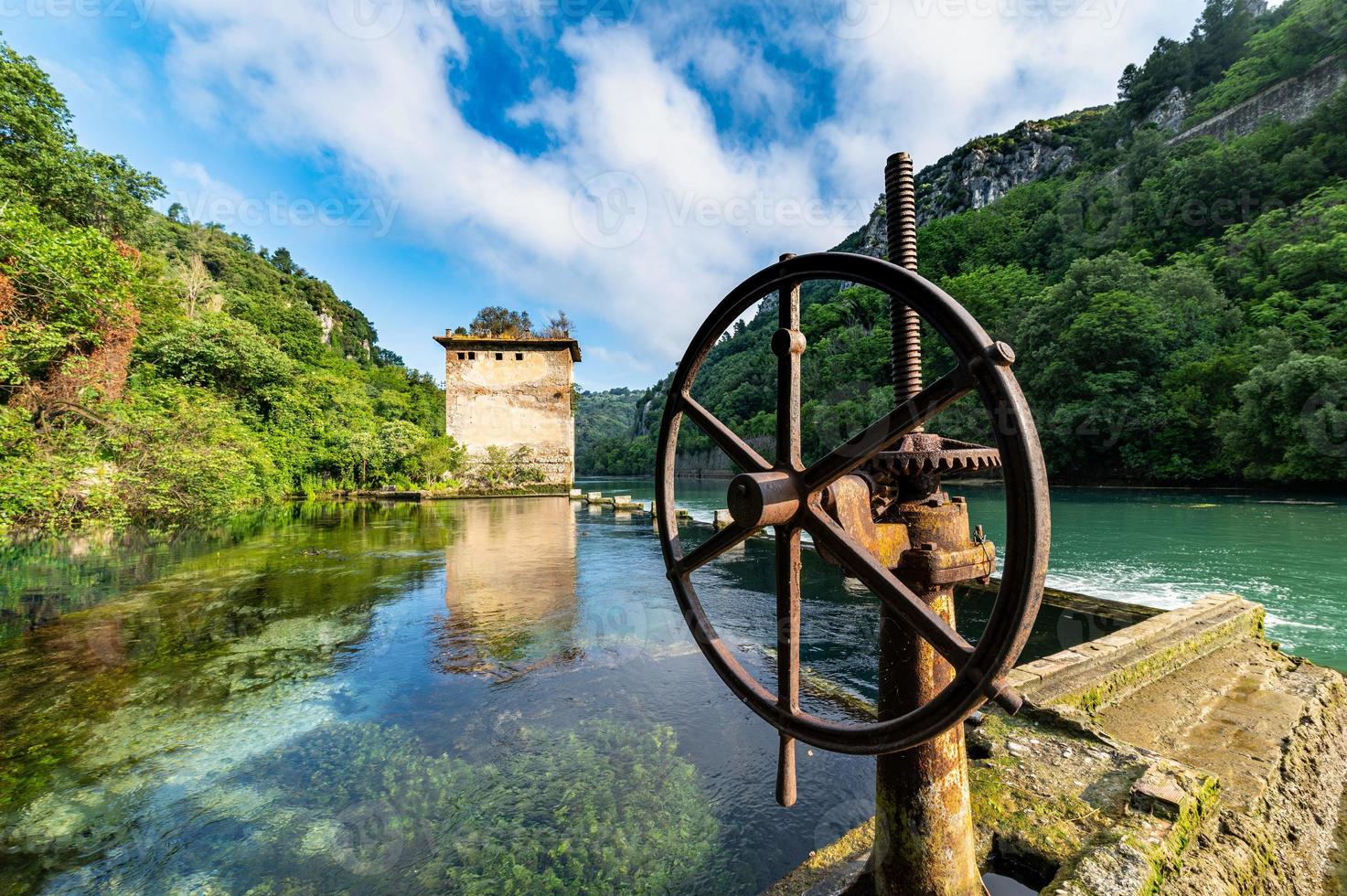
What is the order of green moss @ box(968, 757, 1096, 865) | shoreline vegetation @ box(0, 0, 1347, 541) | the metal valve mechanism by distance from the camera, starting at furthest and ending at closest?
shoreline vegetation @ box(0, 0, 1347, 541), green moss @ box(968, 757, 1096, 865), the metal valve mechanism

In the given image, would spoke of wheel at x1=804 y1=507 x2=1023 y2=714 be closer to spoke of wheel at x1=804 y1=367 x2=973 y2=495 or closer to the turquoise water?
spoke of wheel at x1=804 y1=367 x2=973 y2=495

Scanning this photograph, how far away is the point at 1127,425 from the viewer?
26938mm

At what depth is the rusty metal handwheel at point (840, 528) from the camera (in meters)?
1.02

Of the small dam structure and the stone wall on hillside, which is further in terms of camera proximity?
the stone wall on hillside

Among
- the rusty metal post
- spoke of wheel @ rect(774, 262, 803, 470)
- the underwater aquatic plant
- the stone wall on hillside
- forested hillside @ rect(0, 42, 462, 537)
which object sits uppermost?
the stone wall on hillside

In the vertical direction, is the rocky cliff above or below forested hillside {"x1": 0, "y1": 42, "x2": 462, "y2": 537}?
above

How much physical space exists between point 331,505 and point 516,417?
9139 millimetres

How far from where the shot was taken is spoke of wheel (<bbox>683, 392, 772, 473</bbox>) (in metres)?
1.65

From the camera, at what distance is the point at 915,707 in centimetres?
159

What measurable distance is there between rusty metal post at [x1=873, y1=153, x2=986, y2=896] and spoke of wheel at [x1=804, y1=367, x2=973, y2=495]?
339 mm

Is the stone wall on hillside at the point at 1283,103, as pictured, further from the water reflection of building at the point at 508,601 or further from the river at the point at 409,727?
the water reflection of building at the point at 508,601

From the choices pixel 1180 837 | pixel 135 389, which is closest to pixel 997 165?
→ pixel 135 389

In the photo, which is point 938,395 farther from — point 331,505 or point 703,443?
point 703,443

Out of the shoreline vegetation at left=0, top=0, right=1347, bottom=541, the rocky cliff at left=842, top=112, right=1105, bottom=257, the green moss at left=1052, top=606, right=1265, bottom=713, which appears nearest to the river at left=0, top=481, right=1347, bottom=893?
the green moss at left=1052, top=606, right=1265, bottom=713
